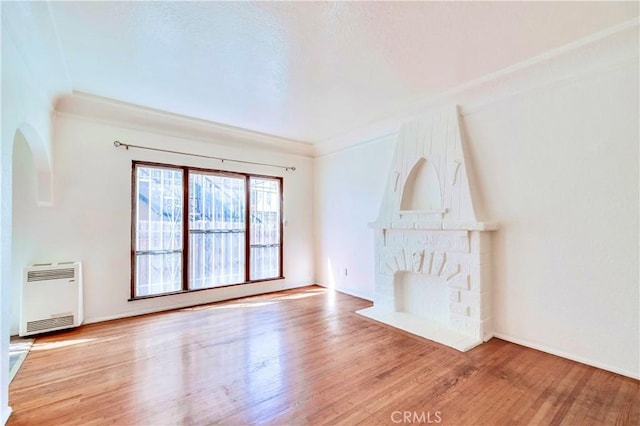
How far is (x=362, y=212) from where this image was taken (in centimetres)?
489

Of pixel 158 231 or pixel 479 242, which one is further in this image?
pixel 158 231

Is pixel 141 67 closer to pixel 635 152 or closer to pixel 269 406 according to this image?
pixel 269 406

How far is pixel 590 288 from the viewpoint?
8.38 ft

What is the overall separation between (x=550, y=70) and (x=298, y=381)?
3.59m

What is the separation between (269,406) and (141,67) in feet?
10.3

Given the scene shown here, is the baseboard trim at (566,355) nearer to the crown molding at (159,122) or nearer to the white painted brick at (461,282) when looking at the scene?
the white painted brick at (461,282)

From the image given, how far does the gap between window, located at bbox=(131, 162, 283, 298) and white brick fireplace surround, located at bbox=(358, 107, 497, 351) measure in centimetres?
211

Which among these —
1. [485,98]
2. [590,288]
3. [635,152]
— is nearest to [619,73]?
[635,152]

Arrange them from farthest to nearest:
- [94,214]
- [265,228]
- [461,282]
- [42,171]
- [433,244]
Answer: [265,228] → [94,214] → [433,244] → [42,171] → [461,282]

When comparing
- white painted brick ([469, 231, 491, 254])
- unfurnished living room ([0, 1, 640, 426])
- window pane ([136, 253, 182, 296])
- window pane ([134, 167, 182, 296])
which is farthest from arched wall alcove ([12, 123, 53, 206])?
white painted brick ([469, 231, 491, 254])

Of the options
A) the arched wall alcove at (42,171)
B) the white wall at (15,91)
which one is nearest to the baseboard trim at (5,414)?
the white wall at (15,91)

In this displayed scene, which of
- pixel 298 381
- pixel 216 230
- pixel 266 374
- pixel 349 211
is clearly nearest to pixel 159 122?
pixel 216 230

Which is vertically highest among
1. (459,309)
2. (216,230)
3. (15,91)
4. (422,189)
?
(15,91)

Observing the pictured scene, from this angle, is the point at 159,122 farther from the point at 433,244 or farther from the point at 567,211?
the point at 567,211
